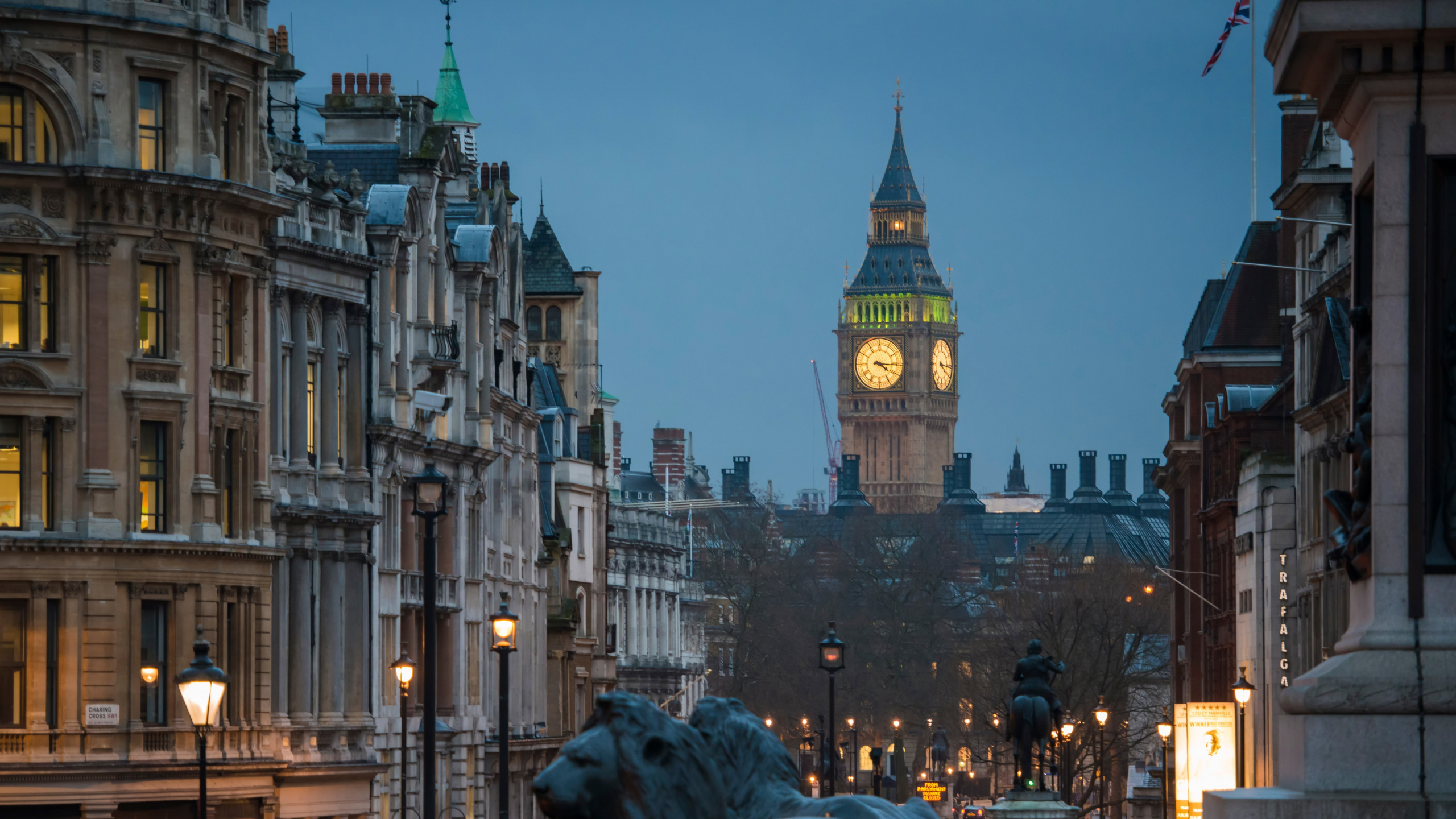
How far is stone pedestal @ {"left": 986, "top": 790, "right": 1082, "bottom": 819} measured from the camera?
30297mm

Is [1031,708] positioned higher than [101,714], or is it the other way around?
[1031,708]

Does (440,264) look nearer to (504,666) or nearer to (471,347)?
(471,347)

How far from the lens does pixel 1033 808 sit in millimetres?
30531

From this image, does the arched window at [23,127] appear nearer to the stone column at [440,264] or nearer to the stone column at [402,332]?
the stone column at [402,332]

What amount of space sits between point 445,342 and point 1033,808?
29.6 meters

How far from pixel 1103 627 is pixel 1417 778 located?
89.3 meters

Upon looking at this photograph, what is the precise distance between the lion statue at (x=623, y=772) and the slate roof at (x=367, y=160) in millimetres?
48287

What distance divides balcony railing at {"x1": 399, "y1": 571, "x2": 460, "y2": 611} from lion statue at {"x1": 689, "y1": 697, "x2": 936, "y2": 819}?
144 feet

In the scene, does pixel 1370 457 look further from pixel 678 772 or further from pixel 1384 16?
pixel 678 772

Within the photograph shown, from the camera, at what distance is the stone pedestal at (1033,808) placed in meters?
30.3

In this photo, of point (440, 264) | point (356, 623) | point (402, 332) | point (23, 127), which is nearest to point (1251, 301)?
point (440, 264)

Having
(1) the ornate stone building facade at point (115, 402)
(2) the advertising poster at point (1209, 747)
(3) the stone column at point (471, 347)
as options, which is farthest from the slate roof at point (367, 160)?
(2) the advertising poster at point (1209, 747)

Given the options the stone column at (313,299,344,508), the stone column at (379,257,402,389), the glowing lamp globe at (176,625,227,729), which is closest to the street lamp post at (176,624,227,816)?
the glowing lamp globe at (176,625,227,729)

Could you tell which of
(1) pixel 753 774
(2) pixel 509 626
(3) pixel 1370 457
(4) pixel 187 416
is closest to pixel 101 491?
(4) pixel 187 416
